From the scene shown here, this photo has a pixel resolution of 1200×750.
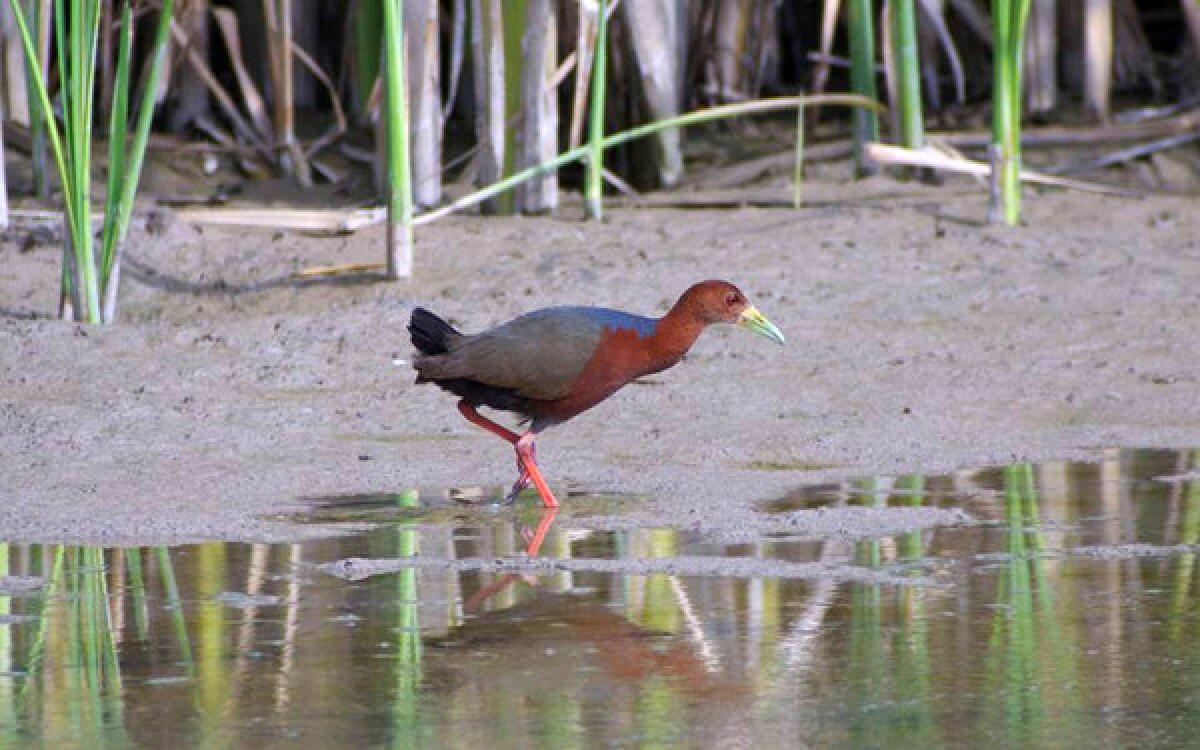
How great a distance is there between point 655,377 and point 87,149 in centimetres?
217

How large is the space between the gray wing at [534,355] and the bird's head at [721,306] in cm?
30

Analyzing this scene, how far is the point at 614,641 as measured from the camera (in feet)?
14.3

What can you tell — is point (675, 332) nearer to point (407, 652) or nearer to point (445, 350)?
point (445, 350)

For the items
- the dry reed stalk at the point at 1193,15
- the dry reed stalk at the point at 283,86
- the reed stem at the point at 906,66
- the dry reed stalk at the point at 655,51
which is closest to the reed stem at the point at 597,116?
the dry reed stalk at the point at 655,51

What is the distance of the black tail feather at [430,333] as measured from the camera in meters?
6.31

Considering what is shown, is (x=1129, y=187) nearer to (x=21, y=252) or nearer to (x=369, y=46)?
(x=369, y=46)

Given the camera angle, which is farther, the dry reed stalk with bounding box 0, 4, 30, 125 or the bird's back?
the dry reed stalk with bounding box 0, 4, 30, 125

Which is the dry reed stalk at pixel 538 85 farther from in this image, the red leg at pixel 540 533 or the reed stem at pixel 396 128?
the red leg at pixel 540 533

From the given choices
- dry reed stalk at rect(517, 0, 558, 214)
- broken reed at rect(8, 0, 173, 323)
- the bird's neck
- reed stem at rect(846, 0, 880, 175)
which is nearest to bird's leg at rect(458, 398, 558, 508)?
the bird's neck

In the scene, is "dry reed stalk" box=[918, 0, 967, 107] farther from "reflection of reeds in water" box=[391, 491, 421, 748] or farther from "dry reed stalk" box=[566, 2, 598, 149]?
"reflection of reeds in water" box=[391, 491, 421, 748]

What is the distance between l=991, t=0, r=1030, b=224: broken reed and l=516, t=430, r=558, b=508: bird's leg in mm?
3504

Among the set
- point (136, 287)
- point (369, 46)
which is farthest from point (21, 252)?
point (369, 46)

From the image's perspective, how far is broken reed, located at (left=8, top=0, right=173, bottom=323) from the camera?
757 cm

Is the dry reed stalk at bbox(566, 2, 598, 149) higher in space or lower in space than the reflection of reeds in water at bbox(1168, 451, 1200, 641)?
higher
